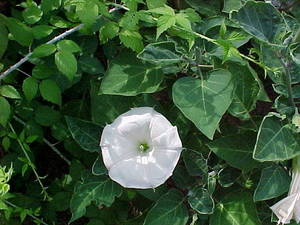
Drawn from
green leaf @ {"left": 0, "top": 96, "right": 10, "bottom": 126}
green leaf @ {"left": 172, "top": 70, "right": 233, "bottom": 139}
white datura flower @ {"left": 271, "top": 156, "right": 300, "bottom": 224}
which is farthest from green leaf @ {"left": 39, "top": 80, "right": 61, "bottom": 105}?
white datura flower @ {"left": 271, "top": 156, "right": 300, "bottom": 224}

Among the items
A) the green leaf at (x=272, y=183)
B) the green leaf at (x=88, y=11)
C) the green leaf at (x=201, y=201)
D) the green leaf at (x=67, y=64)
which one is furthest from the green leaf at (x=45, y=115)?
the green leaf at (x=272, y=183)

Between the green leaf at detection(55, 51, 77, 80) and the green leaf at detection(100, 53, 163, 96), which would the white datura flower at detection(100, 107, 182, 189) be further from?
the green leaf at detection(55, 51, 77, 80)

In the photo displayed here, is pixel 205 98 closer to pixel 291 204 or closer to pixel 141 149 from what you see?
pixel 141 149

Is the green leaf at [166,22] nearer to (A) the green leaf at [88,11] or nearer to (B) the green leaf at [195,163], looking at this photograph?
(A) the green leaf at [88,11]

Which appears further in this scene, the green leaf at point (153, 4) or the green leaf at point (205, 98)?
the green leaf at point (153, 4)

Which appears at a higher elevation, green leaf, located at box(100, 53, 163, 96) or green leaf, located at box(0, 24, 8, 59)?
green leaf, located at box(0, 24, 8, 59)

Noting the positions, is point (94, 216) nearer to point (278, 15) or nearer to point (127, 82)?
point (127, 82)
